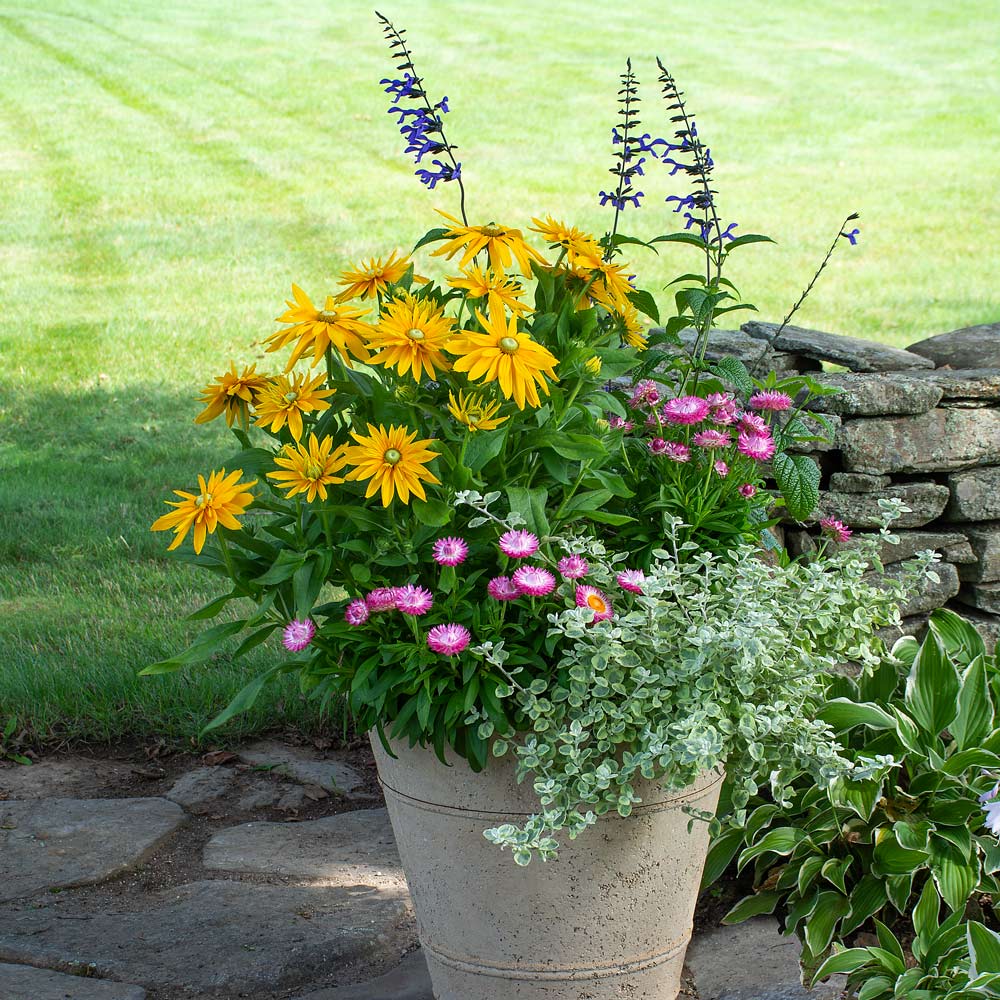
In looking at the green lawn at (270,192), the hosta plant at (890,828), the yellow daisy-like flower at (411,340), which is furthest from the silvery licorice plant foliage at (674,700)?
the green lawn at (270,192)

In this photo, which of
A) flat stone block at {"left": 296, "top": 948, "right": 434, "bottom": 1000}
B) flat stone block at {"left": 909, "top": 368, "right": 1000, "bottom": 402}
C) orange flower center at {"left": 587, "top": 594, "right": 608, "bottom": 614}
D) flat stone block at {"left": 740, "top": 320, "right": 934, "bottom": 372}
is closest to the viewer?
orange flower center at {"left": 587, "top": 594, "right": 608, "bottom": 614}

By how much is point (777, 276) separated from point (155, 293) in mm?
4224

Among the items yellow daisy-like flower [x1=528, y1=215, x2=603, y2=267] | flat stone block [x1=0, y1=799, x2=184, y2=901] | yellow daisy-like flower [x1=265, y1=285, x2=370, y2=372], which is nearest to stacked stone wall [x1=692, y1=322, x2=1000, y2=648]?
yellow daisy-like flower [x1=528, y1=215, x2=603, y2=267]

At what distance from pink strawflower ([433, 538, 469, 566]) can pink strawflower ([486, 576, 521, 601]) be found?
0.07m

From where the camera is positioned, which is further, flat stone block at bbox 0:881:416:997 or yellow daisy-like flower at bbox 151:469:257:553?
flat stone block at bbox 0:881:416:997

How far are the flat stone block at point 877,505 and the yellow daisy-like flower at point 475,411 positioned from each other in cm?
136

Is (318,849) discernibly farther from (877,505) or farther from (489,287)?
(877,505)

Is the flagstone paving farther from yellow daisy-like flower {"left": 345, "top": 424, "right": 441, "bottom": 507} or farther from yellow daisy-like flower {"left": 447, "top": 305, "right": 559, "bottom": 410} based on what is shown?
yellow daisy-like flower {"left": 447, "top": 305, "right": 559, "bottom": 410}

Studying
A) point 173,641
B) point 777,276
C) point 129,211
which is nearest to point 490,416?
point 173,641

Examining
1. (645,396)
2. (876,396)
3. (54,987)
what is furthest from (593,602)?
(876,396)

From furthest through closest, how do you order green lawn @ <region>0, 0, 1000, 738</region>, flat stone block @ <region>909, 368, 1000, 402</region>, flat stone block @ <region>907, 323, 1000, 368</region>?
green lawn @ <region>0, 0, 1000, 738</region> < flat stone block @ <region>907, 323, 1000, 368</region> < flat stone block @ <region>909, 368, 1000, 402</region>

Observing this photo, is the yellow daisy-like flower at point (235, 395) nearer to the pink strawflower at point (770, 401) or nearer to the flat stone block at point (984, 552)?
the pink strawflower at point (770, 401)

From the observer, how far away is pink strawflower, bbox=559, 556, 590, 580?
190cm

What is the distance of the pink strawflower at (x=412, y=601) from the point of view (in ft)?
6.04
